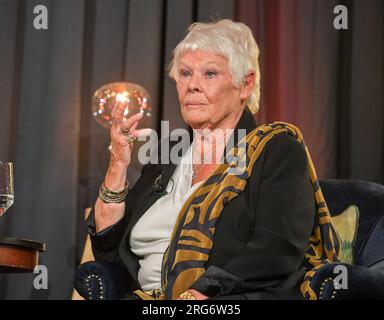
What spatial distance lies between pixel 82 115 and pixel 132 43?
0.40 meters

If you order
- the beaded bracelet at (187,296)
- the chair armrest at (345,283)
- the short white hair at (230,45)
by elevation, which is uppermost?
the short white hair at (230,45)

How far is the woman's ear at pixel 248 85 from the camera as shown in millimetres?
2037

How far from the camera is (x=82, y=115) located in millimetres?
3098

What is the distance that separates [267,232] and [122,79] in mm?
1614

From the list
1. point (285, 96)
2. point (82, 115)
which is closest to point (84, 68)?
point (82, 115)

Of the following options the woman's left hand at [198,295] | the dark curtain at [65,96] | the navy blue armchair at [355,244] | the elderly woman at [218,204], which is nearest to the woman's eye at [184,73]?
the elderly woman at [218,204]

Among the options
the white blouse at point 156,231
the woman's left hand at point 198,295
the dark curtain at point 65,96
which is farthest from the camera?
the dark curtain at point 65,96

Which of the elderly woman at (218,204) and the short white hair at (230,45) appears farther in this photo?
the short white hair at (230,45)

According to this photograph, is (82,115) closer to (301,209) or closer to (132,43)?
(132,43)

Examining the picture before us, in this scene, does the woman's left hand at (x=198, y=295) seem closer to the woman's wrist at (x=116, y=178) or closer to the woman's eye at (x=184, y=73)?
the woman's wrist at (x=116, y=178)

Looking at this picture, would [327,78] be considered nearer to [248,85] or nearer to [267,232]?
[248,85]

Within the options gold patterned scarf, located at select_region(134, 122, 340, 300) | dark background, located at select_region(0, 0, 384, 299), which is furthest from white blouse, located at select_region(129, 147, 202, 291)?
dark background, located at select_region(0, 0, 384, 299)

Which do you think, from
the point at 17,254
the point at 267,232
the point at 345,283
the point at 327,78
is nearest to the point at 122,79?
the point at 327,78

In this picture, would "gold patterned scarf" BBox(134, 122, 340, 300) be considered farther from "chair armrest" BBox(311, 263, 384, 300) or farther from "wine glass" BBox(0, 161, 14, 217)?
"wine glass" BBox(0, 161, 14, 217)
